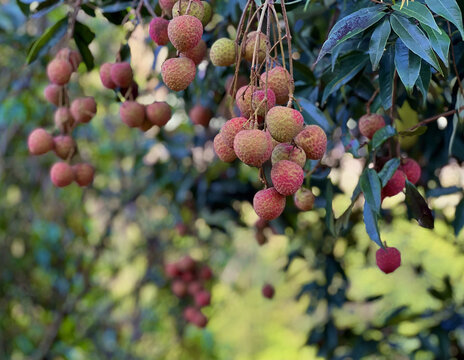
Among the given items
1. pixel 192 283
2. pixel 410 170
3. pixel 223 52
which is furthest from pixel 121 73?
pixel 192 283

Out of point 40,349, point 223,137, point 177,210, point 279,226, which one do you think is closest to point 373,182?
point 223,137

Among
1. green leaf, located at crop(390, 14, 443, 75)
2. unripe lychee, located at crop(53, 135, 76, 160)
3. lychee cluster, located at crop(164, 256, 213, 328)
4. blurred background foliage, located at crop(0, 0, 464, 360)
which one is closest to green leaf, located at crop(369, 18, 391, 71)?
green leaf, located at crop(390, 14, 443, 75)

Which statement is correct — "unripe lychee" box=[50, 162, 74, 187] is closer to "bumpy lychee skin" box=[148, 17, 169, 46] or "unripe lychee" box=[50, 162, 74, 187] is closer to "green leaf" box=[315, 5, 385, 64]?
"bumpy lychee skin" box=[148, 17, 169, 46]

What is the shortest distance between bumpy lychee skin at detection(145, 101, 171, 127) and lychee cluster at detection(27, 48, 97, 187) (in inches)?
4.6

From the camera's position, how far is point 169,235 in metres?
2.47

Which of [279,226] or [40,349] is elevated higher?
[279,226]

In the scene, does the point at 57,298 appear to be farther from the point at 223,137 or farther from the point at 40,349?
the point at 223,137

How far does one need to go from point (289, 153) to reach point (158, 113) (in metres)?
0.34

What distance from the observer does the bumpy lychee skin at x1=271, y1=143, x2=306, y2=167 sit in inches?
26.3

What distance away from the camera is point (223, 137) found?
0.68 m

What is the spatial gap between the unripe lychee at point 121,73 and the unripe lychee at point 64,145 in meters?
0.15

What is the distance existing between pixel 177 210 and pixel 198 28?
1228mm

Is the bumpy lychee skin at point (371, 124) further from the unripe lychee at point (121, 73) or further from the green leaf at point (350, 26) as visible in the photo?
the unripe lychee at point (121, 73)

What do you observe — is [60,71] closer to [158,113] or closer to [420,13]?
[158,113]
